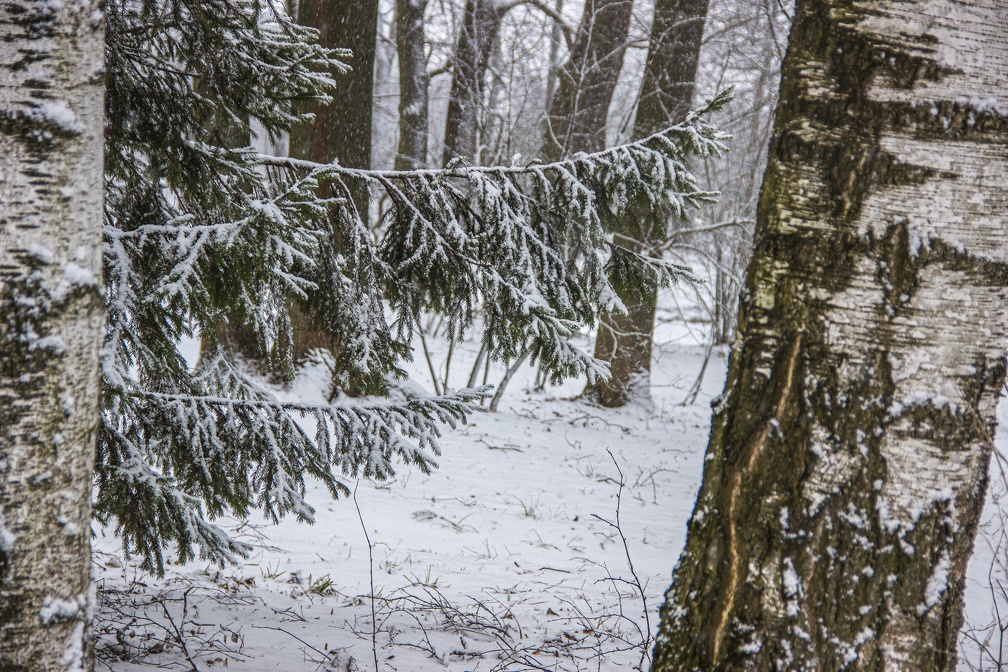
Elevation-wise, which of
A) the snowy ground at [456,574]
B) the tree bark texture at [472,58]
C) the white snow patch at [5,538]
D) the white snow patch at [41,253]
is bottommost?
the snowy ground at [456,574]

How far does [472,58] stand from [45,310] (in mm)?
9052

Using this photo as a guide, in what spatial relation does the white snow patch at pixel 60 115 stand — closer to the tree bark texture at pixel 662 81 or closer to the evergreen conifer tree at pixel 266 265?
the evergreen conifer tree at pixel 266 265

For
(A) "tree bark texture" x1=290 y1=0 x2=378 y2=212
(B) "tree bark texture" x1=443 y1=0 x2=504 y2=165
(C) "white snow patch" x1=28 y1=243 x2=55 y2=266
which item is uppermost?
(B) "tree bark texture" x1=443 y1=0 x2=504 y2=165

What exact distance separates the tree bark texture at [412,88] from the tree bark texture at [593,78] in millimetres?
2533

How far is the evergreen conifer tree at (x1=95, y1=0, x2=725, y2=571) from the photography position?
247cm

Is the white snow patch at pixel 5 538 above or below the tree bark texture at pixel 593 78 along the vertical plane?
below

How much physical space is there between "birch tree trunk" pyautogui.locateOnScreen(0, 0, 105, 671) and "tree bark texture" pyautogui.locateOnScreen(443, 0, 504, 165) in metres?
7.87

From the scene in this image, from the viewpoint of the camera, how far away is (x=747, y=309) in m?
1.55

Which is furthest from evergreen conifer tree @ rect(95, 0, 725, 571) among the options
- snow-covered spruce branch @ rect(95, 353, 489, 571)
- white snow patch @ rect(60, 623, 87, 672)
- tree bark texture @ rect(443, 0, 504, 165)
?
tree bark texture @ rect(443, 0, 504, 165)

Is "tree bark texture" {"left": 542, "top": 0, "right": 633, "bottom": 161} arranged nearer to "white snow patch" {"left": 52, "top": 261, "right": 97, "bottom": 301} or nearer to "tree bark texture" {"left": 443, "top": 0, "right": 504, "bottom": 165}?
"tree bark texture" {"left": 443, "top": 0, "right": 504, "bottom": 165}

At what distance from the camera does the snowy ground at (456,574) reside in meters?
2.94

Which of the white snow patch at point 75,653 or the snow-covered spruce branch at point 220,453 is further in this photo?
the snow-covered spruce branch at point 220,453

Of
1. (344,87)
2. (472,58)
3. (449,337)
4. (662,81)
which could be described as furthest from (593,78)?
(449,337)

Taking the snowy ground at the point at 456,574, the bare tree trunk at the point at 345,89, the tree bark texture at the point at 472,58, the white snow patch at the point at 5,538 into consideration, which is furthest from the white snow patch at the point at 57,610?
the tree bark texture at the point at 472,58
